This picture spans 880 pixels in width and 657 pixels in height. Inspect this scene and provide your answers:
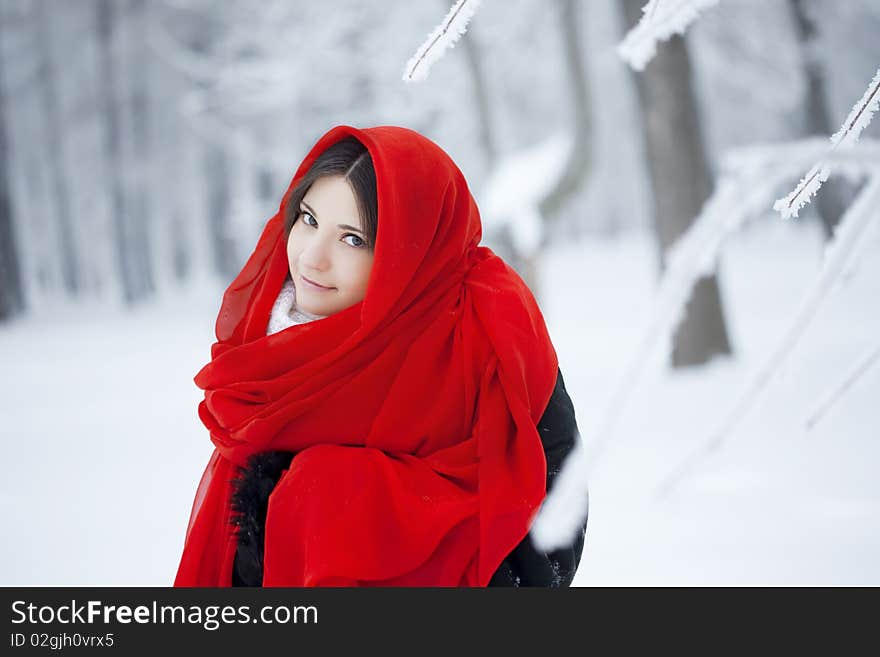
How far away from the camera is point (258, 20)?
9.56m

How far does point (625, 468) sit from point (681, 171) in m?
2.11

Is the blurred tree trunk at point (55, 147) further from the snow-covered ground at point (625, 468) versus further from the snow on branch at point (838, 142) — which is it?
the snow on branch at point (838, 142)

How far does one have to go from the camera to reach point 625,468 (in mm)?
3189

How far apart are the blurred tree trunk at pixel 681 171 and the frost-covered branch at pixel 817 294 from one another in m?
4.10

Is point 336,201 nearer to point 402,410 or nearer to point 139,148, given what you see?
point 402,410

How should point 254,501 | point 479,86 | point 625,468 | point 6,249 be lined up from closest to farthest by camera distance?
point 254,501 → point 625,468 → point 6,249 → point 479,86

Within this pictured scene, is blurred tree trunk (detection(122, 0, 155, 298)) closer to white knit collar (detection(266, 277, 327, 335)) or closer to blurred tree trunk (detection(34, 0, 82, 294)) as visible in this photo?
blurred tree trunk (detection(34, 0, 82, 294))

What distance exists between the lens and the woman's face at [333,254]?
3.90ft

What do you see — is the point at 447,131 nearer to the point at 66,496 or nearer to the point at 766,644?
the point at 66,496

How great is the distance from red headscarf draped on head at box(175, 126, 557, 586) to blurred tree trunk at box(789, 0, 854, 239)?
6.73 meters

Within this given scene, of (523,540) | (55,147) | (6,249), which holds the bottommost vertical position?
(523,540)

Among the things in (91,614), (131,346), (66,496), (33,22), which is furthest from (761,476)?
(33,22)

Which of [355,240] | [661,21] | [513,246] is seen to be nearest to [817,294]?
[661,21]

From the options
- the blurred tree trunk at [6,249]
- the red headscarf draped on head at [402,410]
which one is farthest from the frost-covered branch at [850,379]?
the blurred tree trunk at [6,249]
